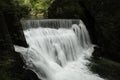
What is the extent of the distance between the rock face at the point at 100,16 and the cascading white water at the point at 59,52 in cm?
84

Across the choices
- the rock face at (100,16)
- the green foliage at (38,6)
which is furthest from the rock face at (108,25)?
the green foliage at (38,6)

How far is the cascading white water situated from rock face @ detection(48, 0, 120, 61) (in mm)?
843

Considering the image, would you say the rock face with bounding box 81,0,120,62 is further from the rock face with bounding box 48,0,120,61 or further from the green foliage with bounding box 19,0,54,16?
the green foliage with bounding box 19,0,54,16

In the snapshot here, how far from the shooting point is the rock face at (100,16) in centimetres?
1373

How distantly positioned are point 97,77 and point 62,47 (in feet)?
10.0

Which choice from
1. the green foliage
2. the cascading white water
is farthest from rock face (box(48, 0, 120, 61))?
the green foliage

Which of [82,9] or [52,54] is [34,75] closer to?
[52,54]

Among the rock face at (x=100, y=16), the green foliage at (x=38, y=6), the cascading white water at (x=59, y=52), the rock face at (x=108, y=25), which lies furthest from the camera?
the green foliage at (x=38, y=6)

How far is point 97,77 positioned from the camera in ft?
34.7

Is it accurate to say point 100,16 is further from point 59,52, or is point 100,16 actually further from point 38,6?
point 38,6

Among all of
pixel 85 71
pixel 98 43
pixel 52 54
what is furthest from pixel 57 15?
pixel 85 71

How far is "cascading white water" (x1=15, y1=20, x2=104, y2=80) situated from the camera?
9693mm

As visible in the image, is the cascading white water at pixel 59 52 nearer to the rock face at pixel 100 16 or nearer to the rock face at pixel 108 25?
the rock face at pixel 100 16

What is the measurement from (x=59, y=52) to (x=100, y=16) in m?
4.11
